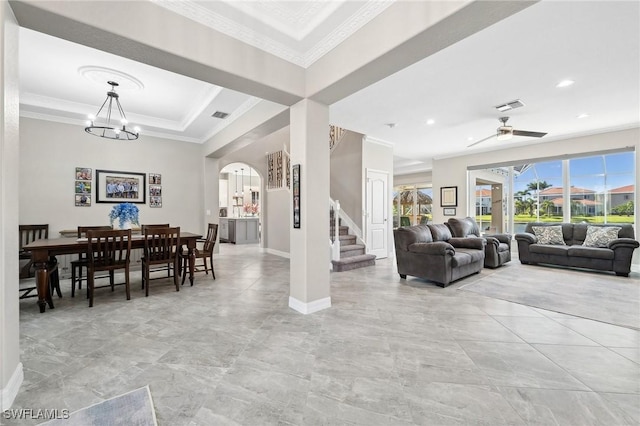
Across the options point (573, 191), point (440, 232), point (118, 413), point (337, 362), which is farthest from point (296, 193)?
point (573, 191)

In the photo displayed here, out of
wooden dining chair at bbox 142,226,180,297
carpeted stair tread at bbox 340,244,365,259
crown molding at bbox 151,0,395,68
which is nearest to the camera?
crown molding at bbox 151,0,395,68

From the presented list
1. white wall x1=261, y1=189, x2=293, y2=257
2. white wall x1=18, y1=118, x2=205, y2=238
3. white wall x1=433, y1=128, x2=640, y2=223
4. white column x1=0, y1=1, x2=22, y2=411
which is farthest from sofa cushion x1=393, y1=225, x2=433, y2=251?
white wall x1=18, y1=118, x2=205, y2=238

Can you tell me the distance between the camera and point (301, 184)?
3312 mm

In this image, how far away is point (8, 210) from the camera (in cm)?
173

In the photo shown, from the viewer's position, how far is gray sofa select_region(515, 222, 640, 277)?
5.04 meters

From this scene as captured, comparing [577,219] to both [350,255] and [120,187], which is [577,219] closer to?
[350,255]

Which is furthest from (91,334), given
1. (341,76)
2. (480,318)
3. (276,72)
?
(480,318)

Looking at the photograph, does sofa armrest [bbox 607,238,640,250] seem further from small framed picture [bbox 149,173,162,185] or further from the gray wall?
small framed picture [bbox 149,173,162,185]

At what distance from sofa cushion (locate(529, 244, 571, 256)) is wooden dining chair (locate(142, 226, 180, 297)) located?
7188 millimetres

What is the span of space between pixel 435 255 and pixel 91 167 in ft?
22.3

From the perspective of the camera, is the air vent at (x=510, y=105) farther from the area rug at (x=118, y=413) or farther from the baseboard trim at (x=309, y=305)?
the area rug at (x=118, y=413)

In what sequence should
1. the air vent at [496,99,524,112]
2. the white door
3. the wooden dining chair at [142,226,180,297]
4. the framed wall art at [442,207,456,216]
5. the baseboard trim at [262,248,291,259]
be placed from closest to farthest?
the wooden dining chair at [142,226,180,297]
the air vent at [496,99,524,112]
the white door
the baseboard trim at [262,248,291,259]
the framed wall art at [442,207,456,216]

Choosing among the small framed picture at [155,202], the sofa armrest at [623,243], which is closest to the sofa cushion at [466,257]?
the sofa armrest at [623,243]

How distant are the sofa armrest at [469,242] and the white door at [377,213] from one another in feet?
5.84
